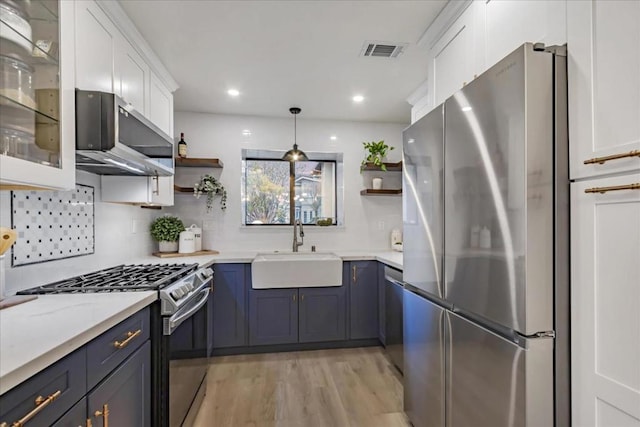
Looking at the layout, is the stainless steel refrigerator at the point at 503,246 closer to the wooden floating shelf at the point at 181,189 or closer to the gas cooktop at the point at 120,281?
the gas cooktop at the point at 120,281

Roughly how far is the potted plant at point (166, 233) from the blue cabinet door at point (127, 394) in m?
1.81

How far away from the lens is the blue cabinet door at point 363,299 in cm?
311

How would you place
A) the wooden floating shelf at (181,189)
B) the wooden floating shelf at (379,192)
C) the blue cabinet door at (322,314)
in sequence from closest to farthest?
the blue cabinet door at (322,314) → the wooden floating shelf at (181,189) → the wooden floating shelf at (379,192)

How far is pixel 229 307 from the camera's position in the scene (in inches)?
115

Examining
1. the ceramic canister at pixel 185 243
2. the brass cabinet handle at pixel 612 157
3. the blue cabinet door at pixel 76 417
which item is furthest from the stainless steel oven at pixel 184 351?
the brass cabinet handle at pixel 612 157

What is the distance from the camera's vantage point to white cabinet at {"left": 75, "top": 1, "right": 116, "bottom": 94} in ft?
4.89

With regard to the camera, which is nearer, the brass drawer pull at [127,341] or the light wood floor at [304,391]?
the brass drawer pull at [127,341]

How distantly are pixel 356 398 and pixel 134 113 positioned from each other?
2242 mm

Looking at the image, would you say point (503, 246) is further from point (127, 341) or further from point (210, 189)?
point (210, 189)

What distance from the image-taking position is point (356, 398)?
7.38ft

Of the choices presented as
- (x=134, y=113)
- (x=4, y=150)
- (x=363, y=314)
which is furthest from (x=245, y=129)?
(x=4, y=150)

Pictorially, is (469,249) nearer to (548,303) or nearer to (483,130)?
(548,303)

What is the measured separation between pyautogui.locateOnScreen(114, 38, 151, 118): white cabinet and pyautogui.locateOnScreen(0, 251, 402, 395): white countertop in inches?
47.8

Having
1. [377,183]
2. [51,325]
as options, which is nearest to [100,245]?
[51,325]
